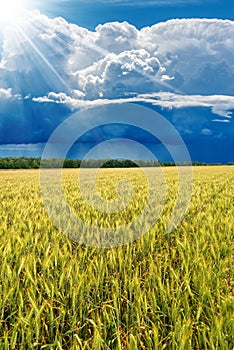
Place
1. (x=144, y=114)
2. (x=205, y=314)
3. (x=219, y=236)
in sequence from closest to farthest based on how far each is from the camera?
(x=205, y=314)
(x=219, y=236)
(x=144, y=114)

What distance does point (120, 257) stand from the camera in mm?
3969

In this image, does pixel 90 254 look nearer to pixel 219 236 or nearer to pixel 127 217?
pixel 219 236

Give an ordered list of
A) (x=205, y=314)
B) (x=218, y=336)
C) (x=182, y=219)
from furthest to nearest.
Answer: (x=182, y=219) → (x=205, y=314) → (x=218, y=336)

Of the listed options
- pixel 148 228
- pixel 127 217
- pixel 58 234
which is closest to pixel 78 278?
pixel 58 234

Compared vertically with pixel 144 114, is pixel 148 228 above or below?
below

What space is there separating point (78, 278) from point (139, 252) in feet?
4.41

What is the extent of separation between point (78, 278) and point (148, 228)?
245cm

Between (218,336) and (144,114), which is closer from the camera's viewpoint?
(218,336)

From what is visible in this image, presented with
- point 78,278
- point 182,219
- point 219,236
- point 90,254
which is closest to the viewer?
point 78,278

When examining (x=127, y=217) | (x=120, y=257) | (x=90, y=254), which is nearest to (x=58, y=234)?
(x=90, y=254)

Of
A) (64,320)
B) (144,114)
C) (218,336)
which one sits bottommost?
(64,320)

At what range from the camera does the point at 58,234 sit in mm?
5395

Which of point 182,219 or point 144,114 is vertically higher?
point 144,114

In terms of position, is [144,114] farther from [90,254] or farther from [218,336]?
[218,336]
